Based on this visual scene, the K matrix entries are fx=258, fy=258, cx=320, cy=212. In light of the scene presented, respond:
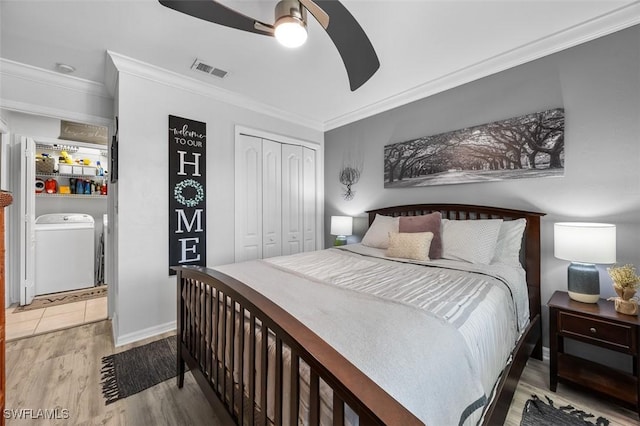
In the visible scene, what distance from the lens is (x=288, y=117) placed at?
12.2 feet

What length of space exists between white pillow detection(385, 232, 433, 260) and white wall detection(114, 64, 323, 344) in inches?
79.4

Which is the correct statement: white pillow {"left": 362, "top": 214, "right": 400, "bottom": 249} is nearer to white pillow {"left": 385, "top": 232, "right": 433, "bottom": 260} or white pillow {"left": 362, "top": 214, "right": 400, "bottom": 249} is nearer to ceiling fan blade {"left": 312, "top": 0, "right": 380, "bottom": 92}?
white pillow {"left": 385, "top": 232, "right": 433, "bottom": 260}

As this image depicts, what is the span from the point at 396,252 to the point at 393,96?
77.3 inches

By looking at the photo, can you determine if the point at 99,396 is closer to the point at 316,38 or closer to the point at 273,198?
the point at 273,198

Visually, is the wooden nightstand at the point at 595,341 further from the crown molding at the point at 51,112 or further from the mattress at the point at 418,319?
the crown molding at the point at 51,112

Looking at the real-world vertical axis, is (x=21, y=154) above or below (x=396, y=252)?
above

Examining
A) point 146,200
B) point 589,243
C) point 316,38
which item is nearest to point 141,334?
point 146,200

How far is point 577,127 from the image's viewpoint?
2.03 metres

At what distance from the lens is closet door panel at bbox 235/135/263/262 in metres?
3.19

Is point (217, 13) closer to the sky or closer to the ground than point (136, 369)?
closer to the sky

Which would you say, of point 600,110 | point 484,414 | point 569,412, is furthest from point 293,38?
point 569,412

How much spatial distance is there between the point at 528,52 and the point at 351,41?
176 centimetres

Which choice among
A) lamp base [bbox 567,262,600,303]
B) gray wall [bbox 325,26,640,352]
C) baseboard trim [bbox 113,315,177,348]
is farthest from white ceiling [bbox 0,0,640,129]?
baseboard trim [bbox 113,315,177,348]

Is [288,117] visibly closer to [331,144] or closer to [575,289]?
[331,144]
